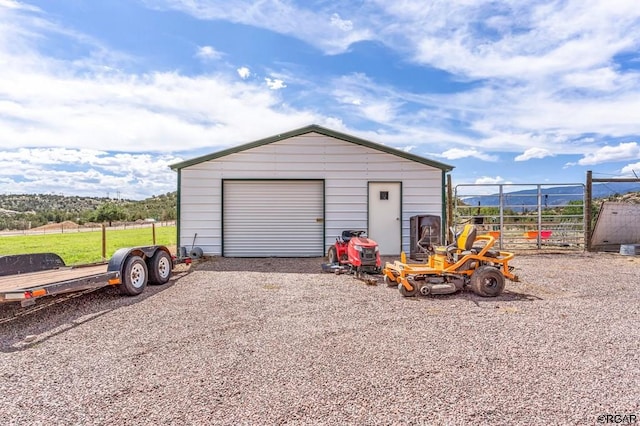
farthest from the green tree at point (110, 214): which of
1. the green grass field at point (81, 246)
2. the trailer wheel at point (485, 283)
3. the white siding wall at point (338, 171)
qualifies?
the trailer wheel at point (485, 283)

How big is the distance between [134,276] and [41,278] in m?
1.38

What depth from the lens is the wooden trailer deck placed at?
199 inches

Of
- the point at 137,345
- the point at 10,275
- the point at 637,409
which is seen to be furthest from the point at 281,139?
the point at 637,409

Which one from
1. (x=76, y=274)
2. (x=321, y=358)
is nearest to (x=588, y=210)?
(x=321, y=358)

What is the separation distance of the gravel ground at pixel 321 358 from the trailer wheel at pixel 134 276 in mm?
196

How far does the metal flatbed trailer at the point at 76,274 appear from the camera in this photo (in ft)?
16.4

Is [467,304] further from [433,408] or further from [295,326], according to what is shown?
[433,408]

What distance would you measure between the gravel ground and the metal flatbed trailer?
0.39m

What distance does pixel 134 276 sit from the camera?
22.4 feet

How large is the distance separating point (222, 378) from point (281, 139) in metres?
9.12

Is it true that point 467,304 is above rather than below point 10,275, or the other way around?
below

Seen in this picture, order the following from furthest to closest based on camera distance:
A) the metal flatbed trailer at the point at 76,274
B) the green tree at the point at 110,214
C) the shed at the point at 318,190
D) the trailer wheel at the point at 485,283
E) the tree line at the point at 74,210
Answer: the green tree at the point at 110,214
the tree line at the point at 74,210
the shed at the point at 318,190
the trailer wheel at the point at 485,283
the metal flatbed trailer at the point at 76,274

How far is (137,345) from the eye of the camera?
4.33 m

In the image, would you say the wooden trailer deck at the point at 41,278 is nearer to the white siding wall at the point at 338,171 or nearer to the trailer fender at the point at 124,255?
the trailer fender at the point at 124,255
